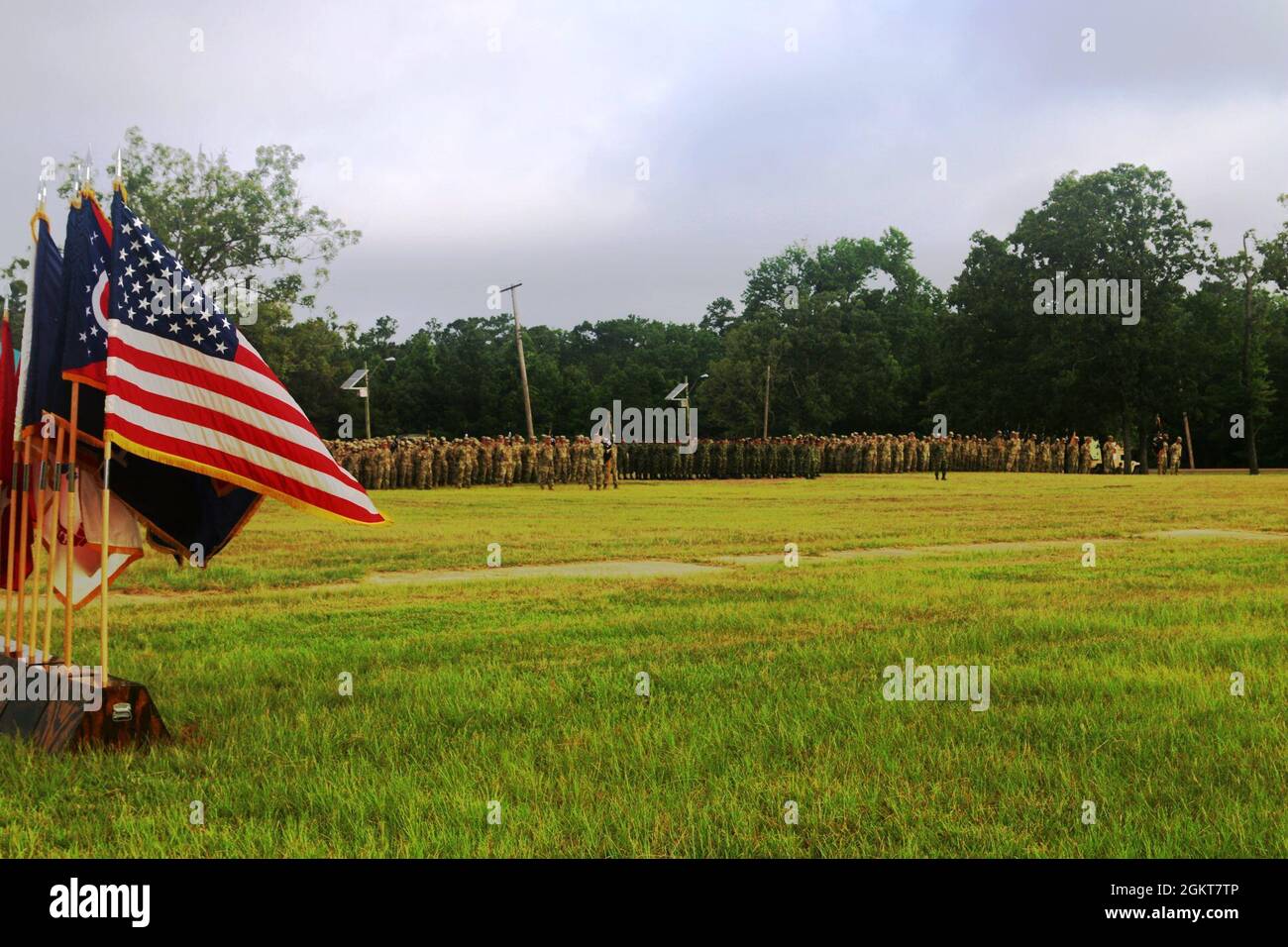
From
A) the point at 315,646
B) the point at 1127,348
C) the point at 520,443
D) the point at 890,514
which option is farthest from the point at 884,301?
the point at 315,646

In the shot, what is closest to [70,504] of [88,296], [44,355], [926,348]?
[44,355]

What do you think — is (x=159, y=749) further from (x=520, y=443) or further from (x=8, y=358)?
(x=520, y=443)

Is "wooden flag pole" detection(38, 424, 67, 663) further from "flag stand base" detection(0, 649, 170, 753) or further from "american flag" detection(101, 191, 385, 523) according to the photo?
"american flag" detection(101, 191, 385, 523)

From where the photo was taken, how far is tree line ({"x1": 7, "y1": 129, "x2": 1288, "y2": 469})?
139ft

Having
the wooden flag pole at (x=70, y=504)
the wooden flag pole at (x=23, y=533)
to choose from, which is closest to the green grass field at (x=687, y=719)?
the wooden flag pole at (x=70, y=504)

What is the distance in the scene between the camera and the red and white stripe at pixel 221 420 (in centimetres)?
475

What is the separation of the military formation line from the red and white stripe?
94.1 ft

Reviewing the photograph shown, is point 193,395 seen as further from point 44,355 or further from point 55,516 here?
point 55,516

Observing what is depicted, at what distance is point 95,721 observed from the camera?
15.6ft

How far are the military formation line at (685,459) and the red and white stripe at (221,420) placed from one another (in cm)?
2869

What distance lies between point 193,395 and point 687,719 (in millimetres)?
2577

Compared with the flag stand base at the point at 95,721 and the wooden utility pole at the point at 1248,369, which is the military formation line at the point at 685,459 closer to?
the wooden utility pole at the point at 1248,369

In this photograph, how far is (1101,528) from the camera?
1698 centimetres
